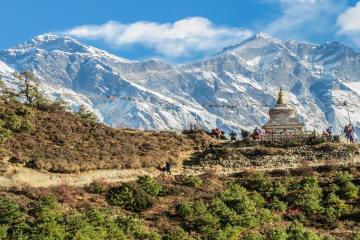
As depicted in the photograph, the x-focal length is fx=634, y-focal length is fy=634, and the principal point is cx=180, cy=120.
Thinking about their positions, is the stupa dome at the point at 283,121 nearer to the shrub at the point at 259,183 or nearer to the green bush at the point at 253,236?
the shrub at the point at 259,183

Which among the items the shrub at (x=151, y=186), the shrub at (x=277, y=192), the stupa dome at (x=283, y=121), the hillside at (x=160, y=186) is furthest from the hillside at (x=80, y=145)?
the stupa dome at (x=283, y=121)

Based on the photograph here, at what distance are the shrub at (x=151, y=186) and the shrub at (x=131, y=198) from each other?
0.99m

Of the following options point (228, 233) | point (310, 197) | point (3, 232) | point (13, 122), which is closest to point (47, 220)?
point (3, 232)

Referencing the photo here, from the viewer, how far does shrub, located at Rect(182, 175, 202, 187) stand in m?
51.5

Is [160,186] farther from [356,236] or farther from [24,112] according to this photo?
[24,112]

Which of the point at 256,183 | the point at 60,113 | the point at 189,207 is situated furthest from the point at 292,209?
the point at 60,113

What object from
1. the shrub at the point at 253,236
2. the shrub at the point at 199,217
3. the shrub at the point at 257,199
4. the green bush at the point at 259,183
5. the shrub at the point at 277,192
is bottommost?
the shrub at the point at 253,236

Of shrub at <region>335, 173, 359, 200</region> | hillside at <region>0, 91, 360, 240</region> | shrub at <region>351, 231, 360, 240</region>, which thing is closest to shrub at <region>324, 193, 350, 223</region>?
hillside at <region>0, 91, 360, 240</region>

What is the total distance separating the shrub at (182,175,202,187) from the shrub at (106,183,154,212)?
19.0 ft

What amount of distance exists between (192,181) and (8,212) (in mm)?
17773

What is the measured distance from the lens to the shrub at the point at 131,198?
Answer: 149ft

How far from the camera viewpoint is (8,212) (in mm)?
38062

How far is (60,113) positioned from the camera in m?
71.6

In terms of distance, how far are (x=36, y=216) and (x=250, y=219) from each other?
46.9 ft
